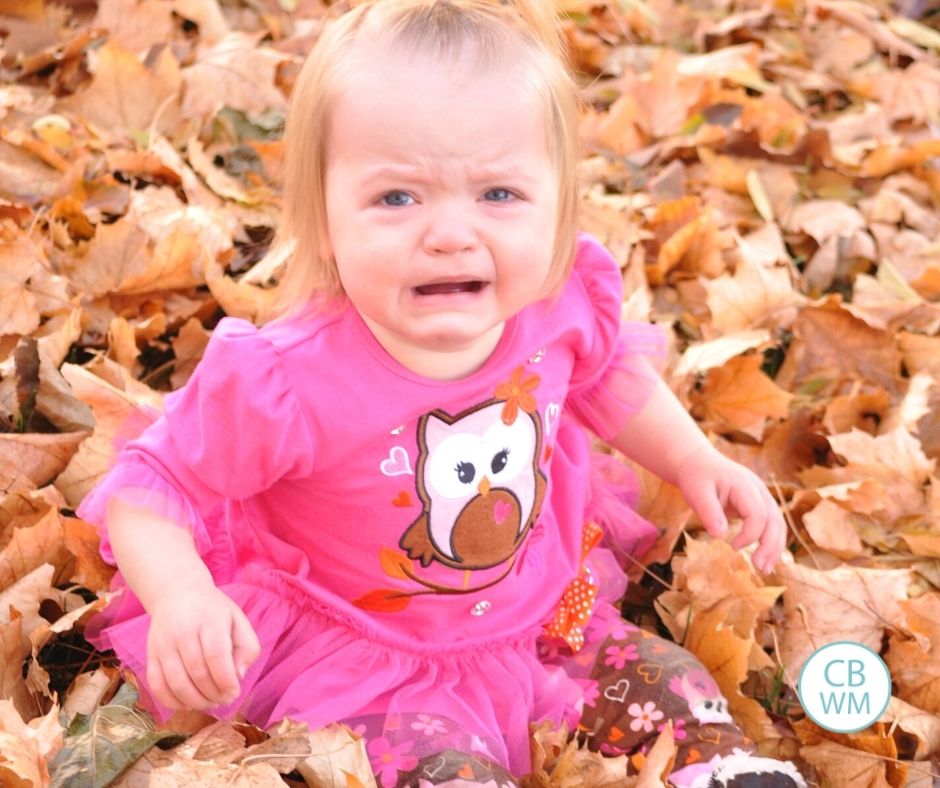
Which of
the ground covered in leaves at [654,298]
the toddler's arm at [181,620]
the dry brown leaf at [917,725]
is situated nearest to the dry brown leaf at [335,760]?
the ground covered in leaves at [654,298]

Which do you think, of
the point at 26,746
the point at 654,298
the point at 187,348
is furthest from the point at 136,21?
the point at 26,746

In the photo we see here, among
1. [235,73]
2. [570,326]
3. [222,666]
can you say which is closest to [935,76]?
[235,73]

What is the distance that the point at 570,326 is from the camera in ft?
5.17

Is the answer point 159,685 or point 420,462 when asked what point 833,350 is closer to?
point 420,462

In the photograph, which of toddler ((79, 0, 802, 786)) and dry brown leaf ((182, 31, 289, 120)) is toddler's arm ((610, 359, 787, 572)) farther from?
dry brown leaf ((182, 31, 289, 120))

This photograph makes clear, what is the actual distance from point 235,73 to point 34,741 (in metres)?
1.69

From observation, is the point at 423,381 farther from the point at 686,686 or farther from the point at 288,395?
the point at 686,686

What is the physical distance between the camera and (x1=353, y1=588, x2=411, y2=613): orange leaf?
4.92 ft

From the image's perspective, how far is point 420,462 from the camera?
1.44 meters

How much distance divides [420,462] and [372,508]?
78mm

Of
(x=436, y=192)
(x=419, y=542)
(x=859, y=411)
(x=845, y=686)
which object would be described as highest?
(x=436, y=192)

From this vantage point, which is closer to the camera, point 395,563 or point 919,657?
point 395,563

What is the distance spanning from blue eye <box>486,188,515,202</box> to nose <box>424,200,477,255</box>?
0.12 feet

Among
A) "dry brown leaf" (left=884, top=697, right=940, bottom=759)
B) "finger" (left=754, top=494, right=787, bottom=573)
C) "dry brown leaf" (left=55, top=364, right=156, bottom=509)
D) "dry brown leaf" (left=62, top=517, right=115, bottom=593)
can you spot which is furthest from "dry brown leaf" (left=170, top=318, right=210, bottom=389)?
"dry brown leaf" (left=884, top=697, right=940, bottom=759)
